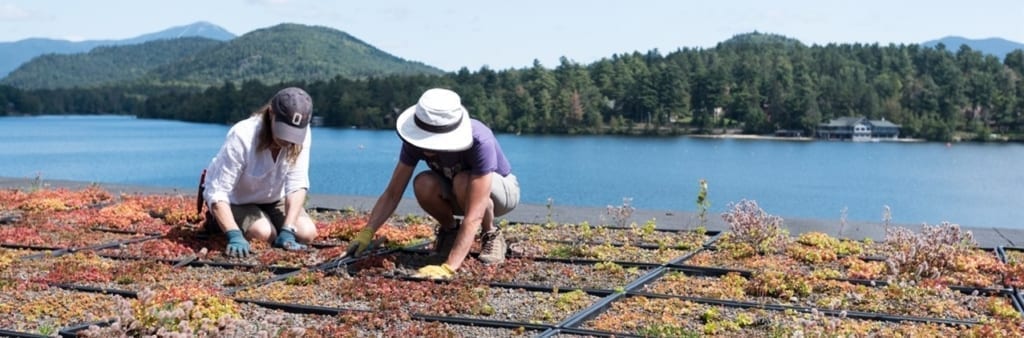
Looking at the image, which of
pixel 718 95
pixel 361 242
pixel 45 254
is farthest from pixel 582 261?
pixel 718 95

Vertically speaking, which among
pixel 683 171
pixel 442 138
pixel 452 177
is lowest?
pixel 683 171

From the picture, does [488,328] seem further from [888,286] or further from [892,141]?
[892,141]

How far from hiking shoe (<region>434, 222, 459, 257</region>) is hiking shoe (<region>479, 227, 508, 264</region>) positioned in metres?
0.18

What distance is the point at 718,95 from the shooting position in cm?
9894

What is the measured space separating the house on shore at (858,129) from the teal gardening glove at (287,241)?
9322 cm

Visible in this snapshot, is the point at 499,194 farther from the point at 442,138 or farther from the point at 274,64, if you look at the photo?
the point at 274,64

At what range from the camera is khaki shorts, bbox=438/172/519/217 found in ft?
19.4

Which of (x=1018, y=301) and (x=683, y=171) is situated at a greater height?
(x=1018, y=301)

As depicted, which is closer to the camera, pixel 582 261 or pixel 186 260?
pixel 186 260

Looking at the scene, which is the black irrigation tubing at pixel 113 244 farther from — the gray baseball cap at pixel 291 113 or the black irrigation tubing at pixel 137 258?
the gray baseball cap at pixel 291 113

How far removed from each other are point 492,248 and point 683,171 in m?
46.6

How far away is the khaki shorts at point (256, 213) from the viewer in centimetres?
675

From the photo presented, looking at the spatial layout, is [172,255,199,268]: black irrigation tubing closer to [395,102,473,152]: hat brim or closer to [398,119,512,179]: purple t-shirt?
[398,119,512,179]: purple t-shirt

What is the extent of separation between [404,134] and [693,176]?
43801mm
